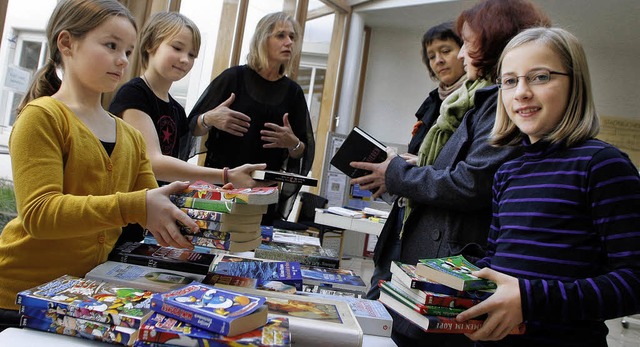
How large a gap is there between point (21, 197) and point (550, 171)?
1.15 m

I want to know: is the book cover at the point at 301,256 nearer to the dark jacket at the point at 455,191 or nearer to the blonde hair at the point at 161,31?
Result: the dark jacket at the point at 455,191

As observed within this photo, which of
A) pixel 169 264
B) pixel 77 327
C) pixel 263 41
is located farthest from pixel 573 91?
pixel 263 41

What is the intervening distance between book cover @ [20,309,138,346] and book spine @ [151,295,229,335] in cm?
7

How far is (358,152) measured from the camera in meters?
1.92

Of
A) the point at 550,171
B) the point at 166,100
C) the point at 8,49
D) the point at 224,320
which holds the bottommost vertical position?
the point at 224,320

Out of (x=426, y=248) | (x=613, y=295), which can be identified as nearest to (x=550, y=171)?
(x=613, y=295)

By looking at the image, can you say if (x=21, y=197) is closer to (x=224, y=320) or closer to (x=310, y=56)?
(x=224, y=320)

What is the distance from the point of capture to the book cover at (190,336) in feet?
2.58

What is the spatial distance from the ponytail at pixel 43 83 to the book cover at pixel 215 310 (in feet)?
2.40

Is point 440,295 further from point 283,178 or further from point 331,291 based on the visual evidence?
point 283,178

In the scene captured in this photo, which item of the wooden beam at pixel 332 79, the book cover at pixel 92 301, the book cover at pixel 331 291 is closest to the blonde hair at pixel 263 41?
the book cover at pixel 331 291

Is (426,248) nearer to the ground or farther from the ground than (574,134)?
nearer to the ground

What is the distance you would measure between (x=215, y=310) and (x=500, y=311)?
53 cm

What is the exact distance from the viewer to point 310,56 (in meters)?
7.41
